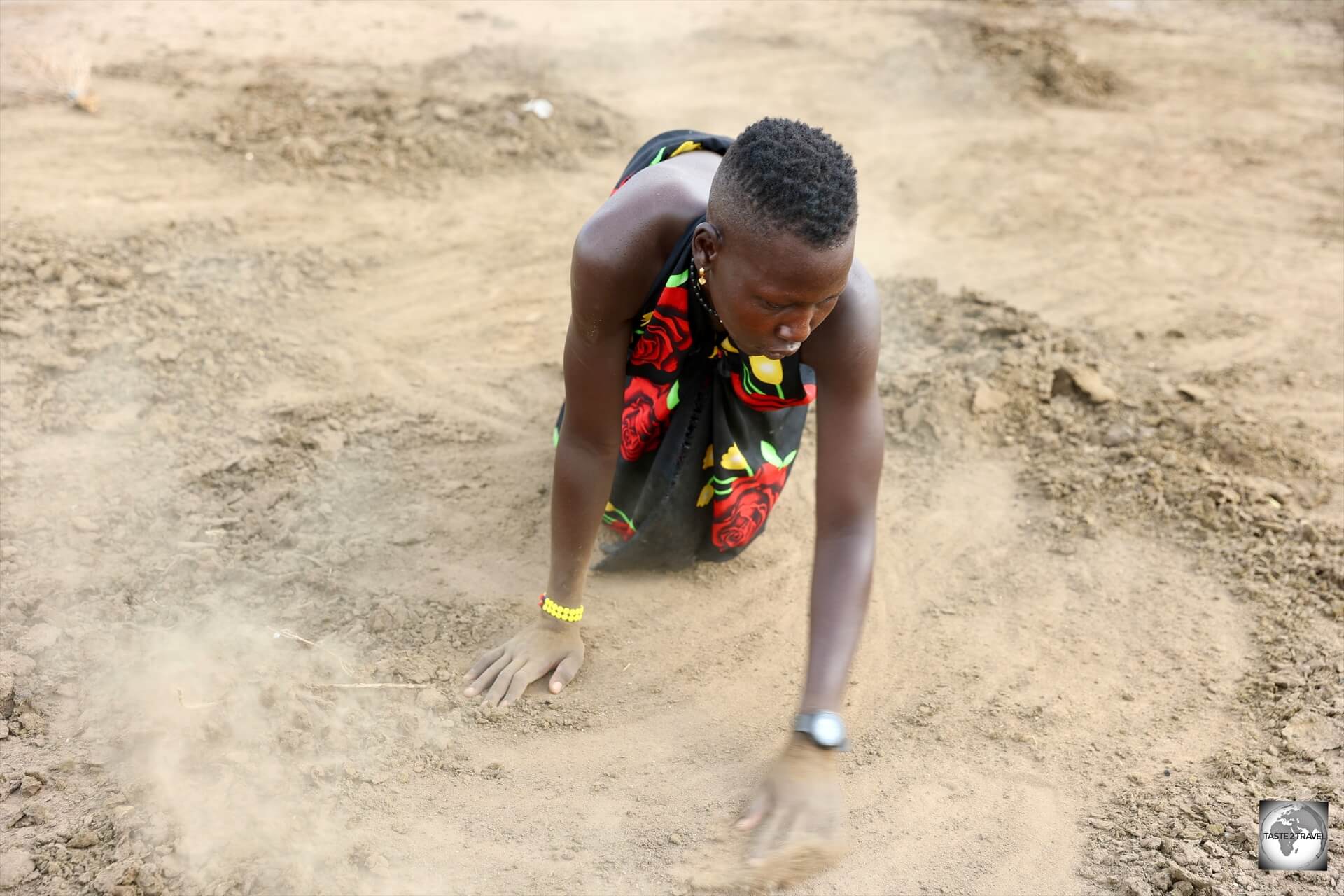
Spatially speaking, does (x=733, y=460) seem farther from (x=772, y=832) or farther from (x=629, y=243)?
(x=772, y=832)

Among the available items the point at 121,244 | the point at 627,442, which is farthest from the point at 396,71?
the point at 627,442

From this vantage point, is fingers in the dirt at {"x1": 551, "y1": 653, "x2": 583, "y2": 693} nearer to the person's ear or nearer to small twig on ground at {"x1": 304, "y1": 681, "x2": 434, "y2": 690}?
small twig on ground at {"x1": 304, "y1": 681, "x2": 434, "y2": 690}

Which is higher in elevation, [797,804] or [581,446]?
[581,446]

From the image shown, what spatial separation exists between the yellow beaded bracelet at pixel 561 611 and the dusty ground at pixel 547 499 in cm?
15

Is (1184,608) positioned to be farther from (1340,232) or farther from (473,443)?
(1340,232)

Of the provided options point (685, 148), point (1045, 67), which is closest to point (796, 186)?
point (685, 148)

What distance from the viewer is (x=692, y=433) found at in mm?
2381

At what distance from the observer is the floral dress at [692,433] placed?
2.15 m

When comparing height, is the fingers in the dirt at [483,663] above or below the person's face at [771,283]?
below

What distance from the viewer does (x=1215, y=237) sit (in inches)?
166

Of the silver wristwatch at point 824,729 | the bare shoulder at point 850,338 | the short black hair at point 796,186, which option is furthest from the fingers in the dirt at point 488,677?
the short black hair at point 796,186

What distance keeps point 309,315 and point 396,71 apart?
6.68 ft

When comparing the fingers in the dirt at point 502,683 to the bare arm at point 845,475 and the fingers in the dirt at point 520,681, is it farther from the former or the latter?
the bare arm at point 845,475

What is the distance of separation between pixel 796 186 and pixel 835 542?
700 millimetres
